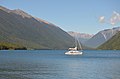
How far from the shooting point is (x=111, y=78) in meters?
61.8

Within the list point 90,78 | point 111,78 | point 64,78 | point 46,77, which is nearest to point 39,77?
point 46,77

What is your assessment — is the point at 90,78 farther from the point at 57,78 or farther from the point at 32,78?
the point at 32,78

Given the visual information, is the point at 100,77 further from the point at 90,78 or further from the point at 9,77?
the point at 9,77

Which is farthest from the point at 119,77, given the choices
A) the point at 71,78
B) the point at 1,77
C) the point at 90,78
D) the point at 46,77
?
the point at 1,77

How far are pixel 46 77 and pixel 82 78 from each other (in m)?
8.19

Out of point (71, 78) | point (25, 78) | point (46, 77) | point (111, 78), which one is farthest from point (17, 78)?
point (111, 78)

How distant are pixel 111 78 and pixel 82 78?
614 cm

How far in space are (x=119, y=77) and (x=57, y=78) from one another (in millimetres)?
13295

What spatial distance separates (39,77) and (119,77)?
1744cm

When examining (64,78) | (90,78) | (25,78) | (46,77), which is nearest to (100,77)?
(90,78)

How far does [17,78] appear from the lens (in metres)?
62.2

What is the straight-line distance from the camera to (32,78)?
62719 millimetres

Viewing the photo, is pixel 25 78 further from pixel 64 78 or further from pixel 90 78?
pixel 90 78

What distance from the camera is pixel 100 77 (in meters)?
64.0
